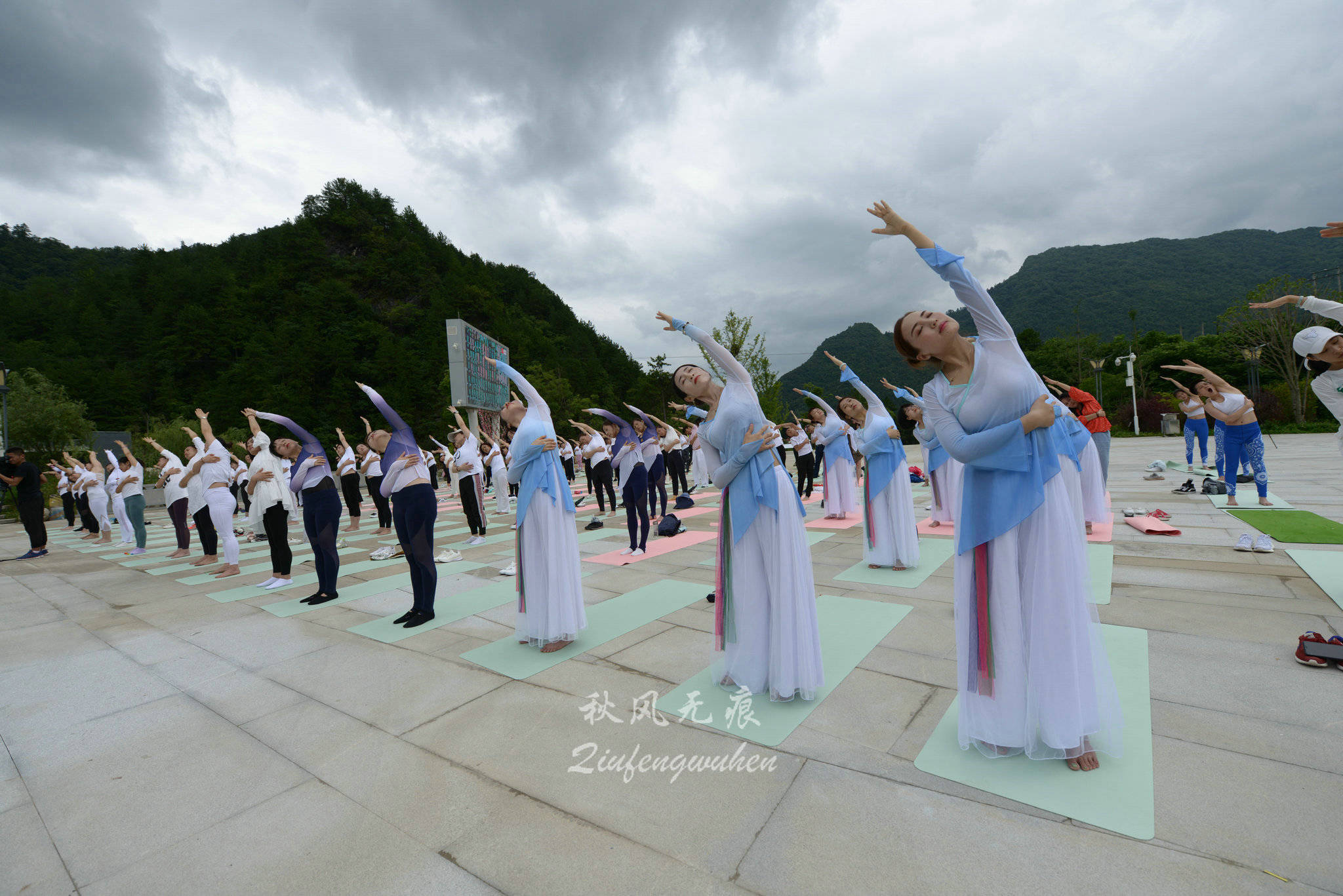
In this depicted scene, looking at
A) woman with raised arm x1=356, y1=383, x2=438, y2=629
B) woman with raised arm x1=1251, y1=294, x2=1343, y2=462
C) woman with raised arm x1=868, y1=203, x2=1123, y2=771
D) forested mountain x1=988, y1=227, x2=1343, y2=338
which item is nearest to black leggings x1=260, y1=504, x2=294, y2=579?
woman with raised arm x1=356, y1=383, x2=438, y2=629

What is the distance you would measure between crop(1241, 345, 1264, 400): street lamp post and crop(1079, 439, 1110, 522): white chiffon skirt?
112 ft

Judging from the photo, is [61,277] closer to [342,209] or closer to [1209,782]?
[342,209]

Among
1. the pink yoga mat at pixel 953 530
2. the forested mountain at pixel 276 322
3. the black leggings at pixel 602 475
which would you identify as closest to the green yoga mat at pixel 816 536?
the pink yoga mat at pixel 953 530

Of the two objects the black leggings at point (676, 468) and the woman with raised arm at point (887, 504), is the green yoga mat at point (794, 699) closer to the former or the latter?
the woman with raised arm at point (887, 504)

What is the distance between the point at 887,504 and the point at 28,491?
52.9 ft

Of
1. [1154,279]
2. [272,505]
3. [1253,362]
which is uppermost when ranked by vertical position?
[1154,279]

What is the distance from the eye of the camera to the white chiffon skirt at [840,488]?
1008cm

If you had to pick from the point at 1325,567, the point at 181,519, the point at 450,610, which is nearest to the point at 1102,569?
the point at 1325,567

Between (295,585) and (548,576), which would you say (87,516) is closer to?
(295,585)

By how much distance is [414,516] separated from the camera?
5434 mm

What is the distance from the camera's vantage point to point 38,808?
9.03ft

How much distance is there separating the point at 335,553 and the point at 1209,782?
7483 millimetres

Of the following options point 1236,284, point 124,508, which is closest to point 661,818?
point 124,508

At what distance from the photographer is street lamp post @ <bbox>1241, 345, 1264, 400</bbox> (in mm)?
30797
